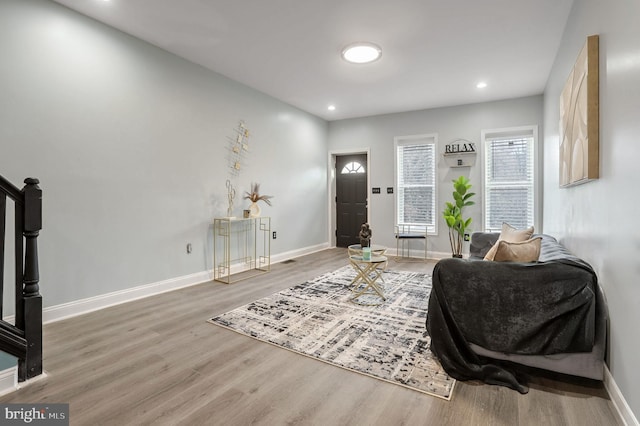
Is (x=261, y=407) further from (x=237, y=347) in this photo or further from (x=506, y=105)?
(x=506, y=105)

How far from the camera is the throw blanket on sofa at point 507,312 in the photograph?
1.98 m

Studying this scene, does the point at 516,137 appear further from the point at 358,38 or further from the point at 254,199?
the point at 254,199

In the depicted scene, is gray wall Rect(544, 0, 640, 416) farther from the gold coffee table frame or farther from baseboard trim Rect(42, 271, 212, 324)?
baseboard trim Rect(42, 271, 212, 324)

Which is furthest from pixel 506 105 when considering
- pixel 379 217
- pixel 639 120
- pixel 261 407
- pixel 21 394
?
pixel 21 394

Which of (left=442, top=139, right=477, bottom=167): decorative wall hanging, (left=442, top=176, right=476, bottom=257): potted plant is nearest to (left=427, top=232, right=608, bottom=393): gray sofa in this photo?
(left=442, top=176, right=476, bottom=257): potted plant

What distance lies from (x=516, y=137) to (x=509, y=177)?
70 cm

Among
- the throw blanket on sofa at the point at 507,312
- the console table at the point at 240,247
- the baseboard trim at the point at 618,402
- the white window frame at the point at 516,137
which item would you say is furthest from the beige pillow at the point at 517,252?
the white window frame at the point at 516,137

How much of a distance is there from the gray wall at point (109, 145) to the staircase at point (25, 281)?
0.95 m

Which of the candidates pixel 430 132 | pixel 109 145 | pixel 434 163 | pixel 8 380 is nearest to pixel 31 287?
pixel 8 380

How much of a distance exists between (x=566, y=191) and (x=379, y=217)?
3.91 metres

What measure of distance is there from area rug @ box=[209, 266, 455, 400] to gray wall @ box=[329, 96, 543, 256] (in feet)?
8.55

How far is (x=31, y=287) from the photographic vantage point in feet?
7.03

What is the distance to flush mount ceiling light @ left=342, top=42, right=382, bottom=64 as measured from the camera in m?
3.73

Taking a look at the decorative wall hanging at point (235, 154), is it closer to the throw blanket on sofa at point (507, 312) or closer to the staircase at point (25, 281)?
the staircase at point (25, 281)
